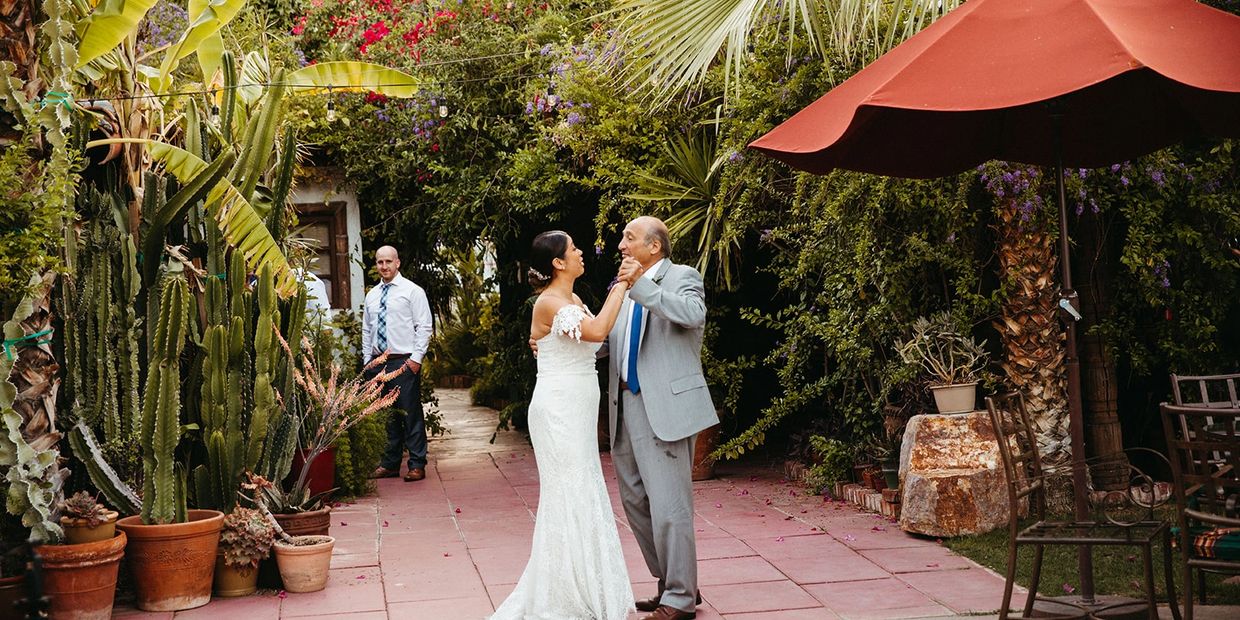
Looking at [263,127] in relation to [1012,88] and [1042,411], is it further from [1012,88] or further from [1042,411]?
[1042,411]

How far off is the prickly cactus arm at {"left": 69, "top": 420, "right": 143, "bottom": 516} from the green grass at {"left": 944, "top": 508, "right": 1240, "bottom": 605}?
4591mm

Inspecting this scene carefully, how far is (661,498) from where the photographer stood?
5352mm

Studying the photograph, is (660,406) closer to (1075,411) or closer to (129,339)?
(1075,411)

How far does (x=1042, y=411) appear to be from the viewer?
775 cm

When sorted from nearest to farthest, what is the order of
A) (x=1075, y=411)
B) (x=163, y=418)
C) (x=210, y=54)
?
→ (x=1075, y=411) → (x=163, y=418) → (x=210, y=54)

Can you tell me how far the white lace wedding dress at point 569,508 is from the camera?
17.4 feet

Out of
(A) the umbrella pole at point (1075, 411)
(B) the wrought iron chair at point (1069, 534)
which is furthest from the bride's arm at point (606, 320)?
(A) the umbrella pole at point (1075, 411)

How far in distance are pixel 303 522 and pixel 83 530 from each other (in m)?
1.26

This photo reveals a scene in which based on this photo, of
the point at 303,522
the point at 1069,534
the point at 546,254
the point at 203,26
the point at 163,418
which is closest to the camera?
the point at 1069,534

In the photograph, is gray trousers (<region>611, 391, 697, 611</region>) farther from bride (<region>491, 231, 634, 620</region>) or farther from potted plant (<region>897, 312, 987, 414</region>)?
potted plant (<region>897, 312, 987, 414</region>)

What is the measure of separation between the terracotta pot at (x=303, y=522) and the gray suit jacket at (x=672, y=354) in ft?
6.79

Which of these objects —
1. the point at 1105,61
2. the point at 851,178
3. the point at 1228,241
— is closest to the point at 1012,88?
the point at 1105,61

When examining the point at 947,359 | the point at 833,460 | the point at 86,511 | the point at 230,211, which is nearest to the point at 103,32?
the point at 230,211

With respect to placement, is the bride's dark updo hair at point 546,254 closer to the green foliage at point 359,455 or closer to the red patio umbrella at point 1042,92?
the red patio umbrella at point 1042,92
